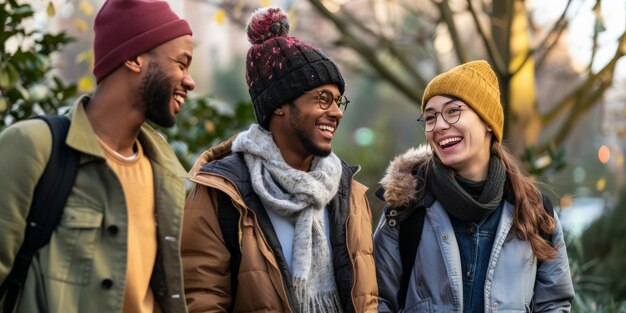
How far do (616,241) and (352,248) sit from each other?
5570 millimetres

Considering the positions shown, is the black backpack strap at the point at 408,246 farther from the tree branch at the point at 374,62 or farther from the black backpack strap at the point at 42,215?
the tree branch at the point at 374,62

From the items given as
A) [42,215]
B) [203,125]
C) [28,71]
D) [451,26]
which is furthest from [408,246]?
[451,26]

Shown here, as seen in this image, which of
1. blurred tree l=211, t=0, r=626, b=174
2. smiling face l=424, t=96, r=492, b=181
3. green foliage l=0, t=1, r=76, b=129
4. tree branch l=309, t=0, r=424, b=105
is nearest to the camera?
smiling face l=424, t=96, r=492, b=181

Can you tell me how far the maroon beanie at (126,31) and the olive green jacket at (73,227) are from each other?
0.58 feet

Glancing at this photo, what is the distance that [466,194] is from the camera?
13.0ft

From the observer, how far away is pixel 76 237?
2887 millimetres

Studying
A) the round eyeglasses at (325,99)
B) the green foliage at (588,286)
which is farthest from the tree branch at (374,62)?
the round eyeglasses at (325,99)

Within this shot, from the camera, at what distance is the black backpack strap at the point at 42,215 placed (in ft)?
9.26

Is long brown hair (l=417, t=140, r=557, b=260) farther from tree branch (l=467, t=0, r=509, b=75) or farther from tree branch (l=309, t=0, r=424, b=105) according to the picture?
tree branch (l=309, t=0, r=424, b=105)

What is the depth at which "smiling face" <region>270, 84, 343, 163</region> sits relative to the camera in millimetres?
3736

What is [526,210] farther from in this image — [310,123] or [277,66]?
[277,66]

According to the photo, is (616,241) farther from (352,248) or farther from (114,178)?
(114,178)

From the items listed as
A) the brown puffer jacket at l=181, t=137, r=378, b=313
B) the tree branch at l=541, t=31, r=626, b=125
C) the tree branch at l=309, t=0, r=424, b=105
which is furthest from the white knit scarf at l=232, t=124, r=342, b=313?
the tree branch at l=309, t=0, r=424, b=105

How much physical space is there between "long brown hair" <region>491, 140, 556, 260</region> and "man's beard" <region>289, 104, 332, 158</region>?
0.95 metres
